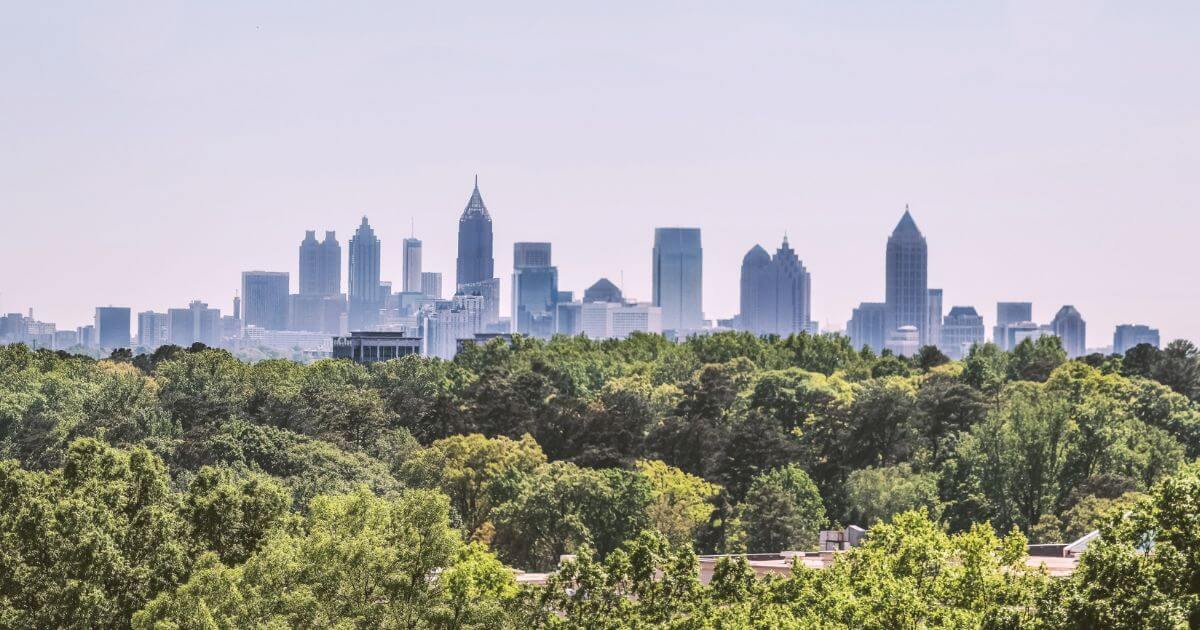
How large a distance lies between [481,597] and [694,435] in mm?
41859

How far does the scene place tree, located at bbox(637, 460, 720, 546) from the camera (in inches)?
2435

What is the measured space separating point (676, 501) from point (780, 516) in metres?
3.97

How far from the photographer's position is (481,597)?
1324 inches

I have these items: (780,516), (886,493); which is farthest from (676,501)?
(886,493)

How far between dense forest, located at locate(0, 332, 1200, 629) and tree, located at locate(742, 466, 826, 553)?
15cm

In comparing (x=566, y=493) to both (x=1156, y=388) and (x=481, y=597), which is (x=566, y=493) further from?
(x=1156, y=388)

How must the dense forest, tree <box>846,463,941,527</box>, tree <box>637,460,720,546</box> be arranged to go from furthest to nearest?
tree <box>846,463,941,527</box> → tree <box>637,460,720,546</box> → the dense forest

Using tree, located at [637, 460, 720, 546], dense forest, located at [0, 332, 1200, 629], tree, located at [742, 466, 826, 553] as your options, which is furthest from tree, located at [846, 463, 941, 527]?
tree, located at [637, 460, 720, 546]

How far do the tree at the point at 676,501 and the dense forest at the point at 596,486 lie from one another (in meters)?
0.14

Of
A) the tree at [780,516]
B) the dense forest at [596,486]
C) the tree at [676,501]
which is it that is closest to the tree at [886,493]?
the dense forest at [596,486]

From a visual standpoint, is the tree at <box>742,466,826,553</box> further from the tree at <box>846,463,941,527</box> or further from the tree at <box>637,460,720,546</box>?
the tree at <box>846,463,941,527</box>

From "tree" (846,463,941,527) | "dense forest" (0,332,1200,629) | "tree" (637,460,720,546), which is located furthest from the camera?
"tree" (846,463,941,527)

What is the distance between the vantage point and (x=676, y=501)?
2527 inches

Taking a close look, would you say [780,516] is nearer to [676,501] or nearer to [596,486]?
[676,501]
